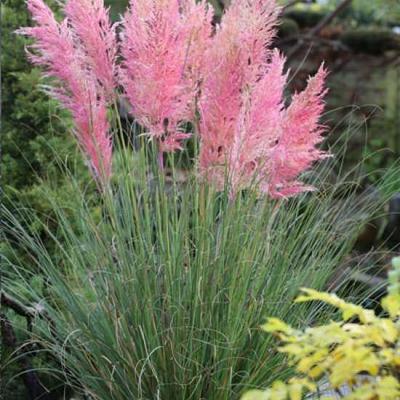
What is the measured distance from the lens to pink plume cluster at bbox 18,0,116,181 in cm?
240

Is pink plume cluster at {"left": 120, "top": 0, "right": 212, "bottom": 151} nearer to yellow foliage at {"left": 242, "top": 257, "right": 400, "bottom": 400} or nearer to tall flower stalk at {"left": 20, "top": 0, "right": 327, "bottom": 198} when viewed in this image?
tall flower stalk at {"left": 20, "top": 0, "right": 327, "bottom": 198}

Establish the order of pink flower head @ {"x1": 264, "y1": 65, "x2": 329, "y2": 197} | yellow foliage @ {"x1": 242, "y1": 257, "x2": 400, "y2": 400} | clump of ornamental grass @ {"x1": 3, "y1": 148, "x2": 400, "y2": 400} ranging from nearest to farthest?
yellow foliage @ {"x1": 242, "y1": 257, "x2": 400, "y2": 400}
clump of ornamental grass @ {"x1": 3, "y1": 148, "x2": 400, "y2": 400}
pink flower head @ {"x1": 264, "y1": 65, "x2": 329, "y2": 197}

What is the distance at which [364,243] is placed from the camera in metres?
5.77

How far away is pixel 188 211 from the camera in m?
2.39

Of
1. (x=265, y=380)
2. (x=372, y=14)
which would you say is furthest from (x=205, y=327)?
(x=372, y=14)

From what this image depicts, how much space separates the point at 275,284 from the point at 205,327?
10.5 inches

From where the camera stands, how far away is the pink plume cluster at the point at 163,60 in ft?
7.59

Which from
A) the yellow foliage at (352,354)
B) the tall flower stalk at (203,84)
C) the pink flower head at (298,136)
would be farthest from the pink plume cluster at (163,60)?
the yellow foliage at (352,354)

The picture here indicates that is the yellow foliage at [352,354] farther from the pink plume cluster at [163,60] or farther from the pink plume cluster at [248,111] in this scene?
the pink plume cluster at [163,60]

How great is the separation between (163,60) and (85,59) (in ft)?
0.92

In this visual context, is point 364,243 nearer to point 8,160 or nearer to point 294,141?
point 8,160

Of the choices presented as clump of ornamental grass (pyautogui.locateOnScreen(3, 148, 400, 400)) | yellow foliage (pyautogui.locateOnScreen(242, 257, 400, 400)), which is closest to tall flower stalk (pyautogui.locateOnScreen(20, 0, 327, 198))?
clump of ornamental grass (pyautogui.locateOnScreen(3, 148, 400, 400))

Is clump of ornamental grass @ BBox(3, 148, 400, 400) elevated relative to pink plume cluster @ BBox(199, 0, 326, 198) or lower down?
lower down

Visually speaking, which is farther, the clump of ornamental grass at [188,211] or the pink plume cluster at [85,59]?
the pink plume cluster at [85,59]
